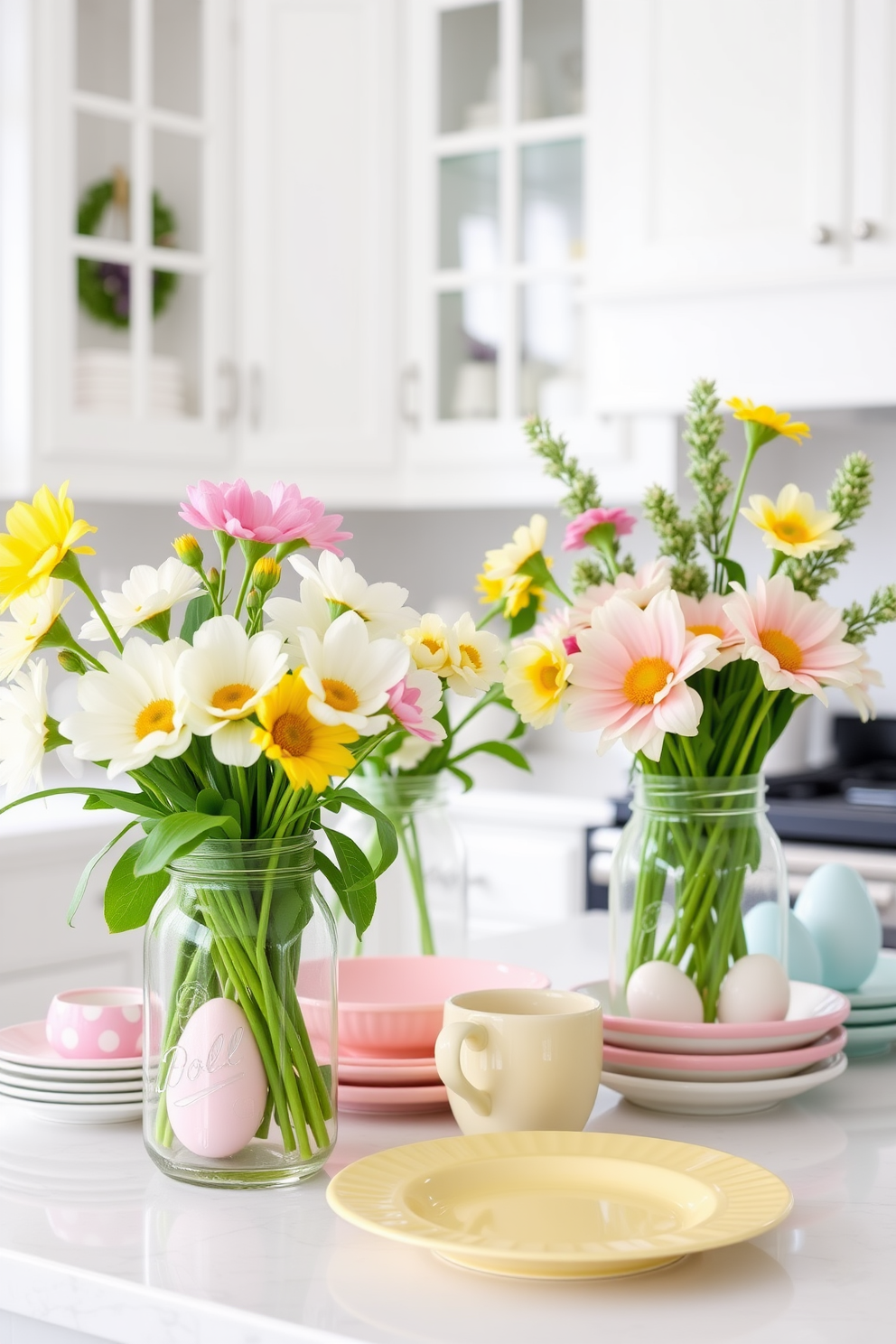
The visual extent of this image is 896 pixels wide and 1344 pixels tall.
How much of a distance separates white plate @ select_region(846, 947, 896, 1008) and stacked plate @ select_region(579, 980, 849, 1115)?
16 cm

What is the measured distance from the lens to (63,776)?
3094 millimetres

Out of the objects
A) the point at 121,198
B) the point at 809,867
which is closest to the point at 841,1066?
the point at 809,867

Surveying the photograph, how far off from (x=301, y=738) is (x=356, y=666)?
52mm

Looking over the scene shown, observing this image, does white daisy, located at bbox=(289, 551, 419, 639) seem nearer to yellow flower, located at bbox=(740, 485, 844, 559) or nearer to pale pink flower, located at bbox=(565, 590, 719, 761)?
pale pink flower, located at bbox=(565, 590, 719, 761)

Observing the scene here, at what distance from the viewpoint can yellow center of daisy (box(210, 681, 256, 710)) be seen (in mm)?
835

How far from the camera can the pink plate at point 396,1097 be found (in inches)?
40.6

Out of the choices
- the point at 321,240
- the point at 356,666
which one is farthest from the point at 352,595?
the point at 321,240

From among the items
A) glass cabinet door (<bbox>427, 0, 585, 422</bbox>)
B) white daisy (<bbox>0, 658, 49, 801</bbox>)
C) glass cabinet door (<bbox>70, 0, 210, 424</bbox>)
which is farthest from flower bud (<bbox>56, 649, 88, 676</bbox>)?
glass cabinet door (<bbox>427, 0, 585, 422</bbox>)

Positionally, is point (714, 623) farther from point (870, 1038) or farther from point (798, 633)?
point (870, 1038)

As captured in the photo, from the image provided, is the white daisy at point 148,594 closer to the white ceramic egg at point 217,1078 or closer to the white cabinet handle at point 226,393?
the white ceramic egg at point 217,1078

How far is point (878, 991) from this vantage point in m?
1.26

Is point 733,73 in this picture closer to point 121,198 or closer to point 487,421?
point 487,421

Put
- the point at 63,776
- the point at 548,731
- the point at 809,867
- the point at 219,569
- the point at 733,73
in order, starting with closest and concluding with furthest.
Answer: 1. the point at 219,569
2. the point at 809,867
3. the point at 733,73
4. the point at 63,776
5. the point at 548,731

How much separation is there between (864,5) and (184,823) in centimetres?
218
